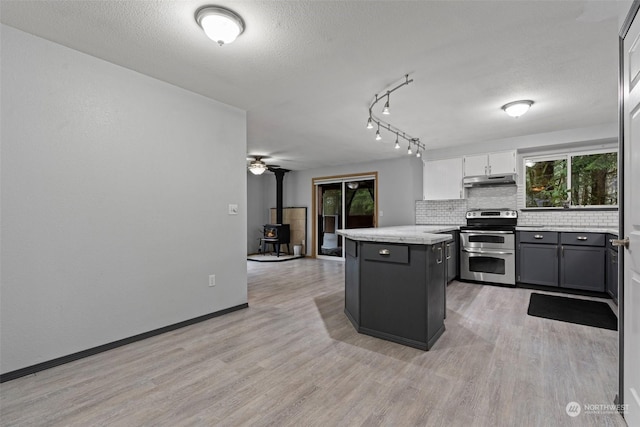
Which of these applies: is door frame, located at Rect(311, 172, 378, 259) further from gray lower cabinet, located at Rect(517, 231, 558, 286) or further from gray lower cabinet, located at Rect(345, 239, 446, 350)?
gray lower cabinet, located at Rect(345, 239, 446, 350)

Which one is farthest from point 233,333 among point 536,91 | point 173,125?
point 536,91

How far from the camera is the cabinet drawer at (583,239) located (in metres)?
3.96

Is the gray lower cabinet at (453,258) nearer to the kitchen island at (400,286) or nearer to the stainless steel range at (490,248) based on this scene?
the stainless steel range at (490,248)

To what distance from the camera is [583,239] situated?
407 centimetres

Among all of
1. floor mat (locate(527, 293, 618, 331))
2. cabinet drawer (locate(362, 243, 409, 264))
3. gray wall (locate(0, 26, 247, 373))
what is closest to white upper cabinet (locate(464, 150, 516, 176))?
floor mat (locate(527, 293, 618, 331))

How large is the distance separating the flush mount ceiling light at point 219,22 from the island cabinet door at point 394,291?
1.98 m

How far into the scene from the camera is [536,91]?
10.2 feet

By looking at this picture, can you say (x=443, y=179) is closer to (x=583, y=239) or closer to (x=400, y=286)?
(x=583, y=239)

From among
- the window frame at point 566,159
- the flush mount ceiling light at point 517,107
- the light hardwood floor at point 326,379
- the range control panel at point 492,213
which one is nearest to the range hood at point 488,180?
the window frame at point 566,159

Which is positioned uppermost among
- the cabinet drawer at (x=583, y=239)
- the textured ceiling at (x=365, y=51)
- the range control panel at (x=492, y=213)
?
the textured ceiling at (x=365, y=51)

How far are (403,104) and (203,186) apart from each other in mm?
2442

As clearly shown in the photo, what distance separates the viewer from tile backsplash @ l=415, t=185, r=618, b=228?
4.60 m

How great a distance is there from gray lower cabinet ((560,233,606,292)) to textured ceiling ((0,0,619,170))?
1.62m

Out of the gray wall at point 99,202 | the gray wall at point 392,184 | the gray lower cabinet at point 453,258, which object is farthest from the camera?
the gray wall at point 392,184
